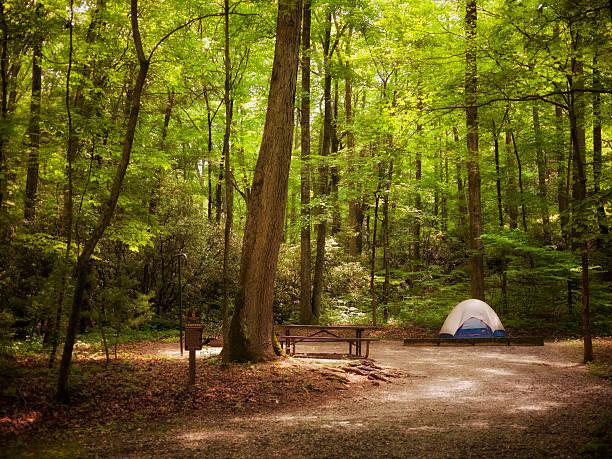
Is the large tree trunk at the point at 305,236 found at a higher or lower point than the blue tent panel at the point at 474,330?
higher

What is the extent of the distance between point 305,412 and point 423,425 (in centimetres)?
165

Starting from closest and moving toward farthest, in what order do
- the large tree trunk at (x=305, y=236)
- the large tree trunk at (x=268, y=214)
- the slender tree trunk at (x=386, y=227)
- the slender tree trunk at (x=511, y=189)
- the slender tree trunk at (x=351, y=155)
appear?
the large tree trunk at (x=268, y=214), the large tree trunk at (x=305, y=236), the slender tree trunk at (x=386, y=227), the slender tree trunk at (x=511, y=189), the slender tree trunk at (x=351, y=155)

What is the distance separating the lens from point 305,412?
20.2 ft

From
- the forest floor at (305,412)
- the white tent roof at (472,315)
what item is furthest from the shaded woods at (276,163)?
the white tent roof at (472,315)

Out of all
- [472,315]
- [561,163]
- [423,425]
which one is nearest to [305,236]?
[472,315]

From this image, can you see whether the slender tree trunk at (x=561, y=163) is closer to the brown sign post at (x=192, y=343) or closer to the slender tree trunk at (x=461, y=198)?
the slender tree trunk at (x=461, y=198)

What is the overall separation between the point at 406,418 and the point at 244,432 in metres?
2.09

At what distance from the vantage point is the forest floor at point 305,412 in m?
4.55

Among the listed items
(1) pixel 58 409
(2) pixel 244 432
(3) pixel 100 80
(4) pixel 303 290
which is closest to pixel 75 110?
(3) pixel 100 80

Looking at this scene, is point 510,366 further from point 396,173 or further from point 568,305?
point 396,173

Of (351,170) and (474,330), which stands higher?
(351,170)

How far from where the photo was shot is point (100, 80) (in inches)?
460

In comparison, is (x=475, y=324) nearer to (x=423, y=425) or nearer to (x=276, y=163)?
(x=276, y=163)

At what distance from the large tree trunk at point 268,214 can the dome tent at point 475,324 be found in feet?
24.0
